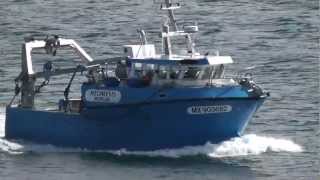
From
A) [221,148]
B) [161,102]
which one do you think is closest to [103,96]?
[161,102]

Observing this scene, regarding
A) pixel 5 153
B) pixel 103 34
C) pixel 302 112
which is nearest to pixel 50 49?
pixel 5 153

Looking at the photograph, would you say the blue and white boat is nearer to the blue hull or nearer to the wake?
the blue hull

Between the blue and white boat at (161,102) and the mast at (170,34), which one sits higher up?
the mast at (170,34)

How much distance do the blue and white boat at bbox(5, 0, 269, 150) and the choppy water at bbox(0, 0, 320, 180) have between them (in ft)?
2.32

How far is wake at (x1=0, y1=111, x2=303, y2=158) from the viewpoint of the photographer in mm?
68875

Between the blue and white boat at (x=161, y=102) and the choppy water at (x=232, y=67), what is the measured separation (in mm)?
708

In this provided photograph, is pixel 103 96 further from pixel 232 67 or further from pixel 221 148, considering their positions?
pixel 232 67

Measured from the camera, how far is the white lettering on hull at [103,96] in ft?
227

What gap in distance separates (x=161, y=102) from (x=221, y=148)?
365 cm

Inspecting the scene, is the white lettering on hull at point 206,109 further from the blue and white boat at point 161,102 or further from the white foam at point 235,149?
the white foam at point 235,149

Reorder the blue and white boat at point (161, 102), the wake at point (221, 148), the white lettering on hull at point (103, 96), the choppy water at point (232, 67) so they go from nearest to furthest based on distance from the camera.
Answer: the choppy water at point (232, 67) → the blue and white boat at point (161, 102) → the wake at point (221, 148) → the white lettering on hull at point (103, 96)

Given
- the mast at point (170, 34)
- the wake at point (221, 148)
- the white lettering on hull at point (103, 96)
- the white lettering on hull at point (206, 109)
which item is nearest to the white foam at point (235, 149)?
the wake at point (221, 148)

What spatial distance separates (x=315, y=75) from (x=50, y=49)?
62.4 ft

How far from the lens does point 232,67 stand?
9194 centimetres
